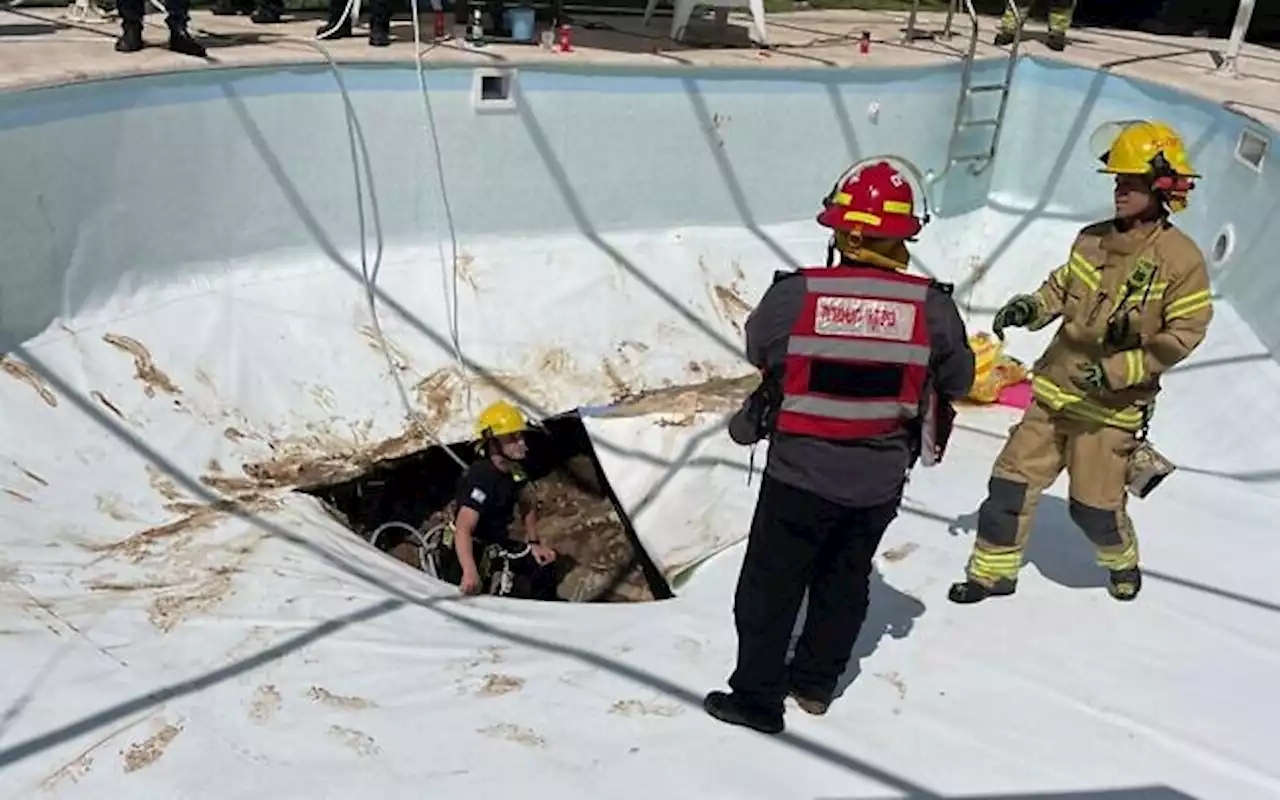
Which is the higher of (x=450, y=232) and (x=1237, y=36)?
(x=1237, y=36)

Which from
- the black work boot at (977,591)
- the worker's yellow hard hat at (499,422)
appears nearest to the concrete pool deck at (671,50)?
the worker's yellow hard hat at (499,422)

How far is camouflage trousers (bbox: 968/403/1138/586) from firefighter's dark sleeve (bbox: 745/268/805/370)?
125 cm

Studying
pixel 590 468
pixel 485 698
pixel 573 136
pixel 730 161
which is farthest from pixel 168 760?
pixel 730 161

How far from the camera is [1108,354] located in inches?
129

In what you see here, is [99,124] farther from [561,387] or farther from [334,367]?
[561,387]

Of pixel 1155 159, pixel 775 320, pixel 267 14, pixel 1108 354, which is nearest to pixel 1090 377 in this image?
pixel 1108 354

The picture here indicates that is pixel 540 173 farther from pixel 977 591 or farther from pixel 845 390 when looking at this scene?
pixel 845 390

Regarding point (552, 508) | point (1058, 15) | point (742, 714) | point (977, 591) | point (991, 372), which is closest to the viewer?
point (742, 714)

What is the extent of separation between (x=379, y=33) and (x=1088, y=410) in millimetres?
3845

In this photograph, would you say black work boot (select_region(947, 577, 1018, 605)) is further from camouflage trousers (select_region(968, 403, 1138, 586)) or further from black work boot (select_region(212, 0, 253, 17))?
black work boot (select_region(212, 0, 253, 17))

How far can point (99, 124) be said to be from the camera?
4.80 m

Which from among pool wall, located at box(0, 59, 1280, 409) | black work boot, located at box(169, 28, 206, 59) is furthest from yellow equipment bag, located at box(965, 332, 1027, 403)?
black work boot, located at box(169, 28, 206, 59)

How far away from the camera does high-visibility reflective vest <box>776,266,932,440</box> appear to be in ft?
8.25

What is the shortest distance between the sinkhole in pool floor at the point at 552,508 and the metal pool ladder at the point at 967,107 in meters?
3.05
